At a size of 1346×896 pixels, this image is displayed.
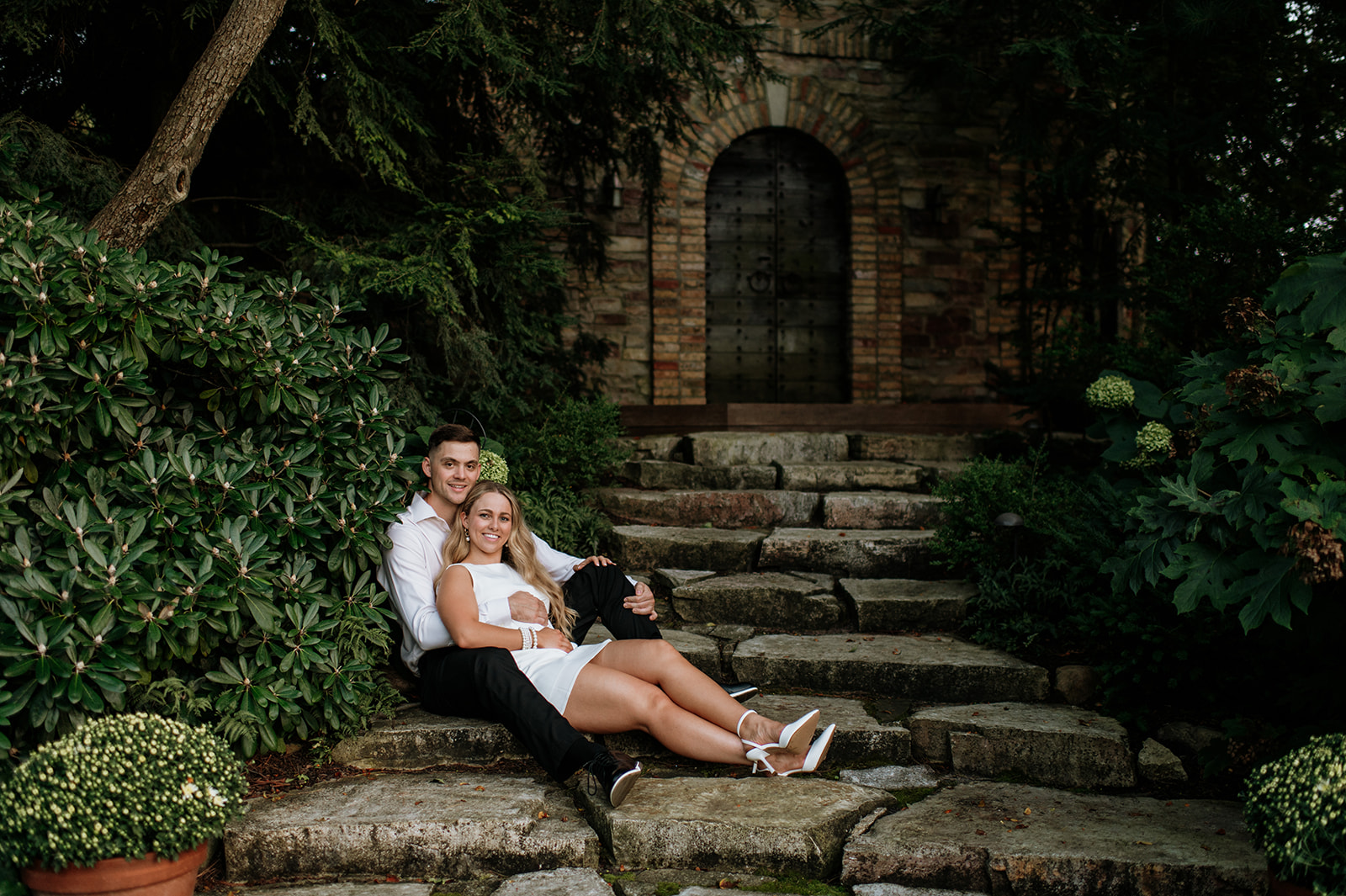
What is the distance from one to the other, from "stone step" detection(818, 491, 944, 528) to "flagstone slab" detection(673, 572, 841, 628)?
861 millimetres

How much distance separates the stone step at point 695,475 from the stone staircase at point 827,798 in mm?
1205

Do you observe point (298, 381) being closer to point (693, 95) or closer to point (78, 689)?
point (78, 689)

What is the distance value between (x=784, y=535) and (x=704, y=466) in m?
1.10

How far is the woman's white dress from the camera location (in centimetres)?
282

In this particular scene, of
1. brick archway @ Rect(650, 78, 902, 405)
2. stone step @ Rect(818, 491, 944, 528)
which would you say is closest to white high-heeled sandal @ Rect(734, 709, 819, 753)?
stone step @ Rect(818, 491, 944, 528)

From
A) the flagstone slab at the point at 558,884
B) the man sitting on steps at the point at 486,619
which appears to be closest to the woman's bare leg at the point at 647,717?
the man sitting on steps at the point at 486,619

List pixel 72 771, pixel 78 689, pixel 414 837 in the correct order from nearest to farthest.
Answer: pixel 72 771
pixel 78 689
pixel 414 837

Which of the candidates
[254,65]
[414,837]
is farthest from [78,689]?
[254,65]

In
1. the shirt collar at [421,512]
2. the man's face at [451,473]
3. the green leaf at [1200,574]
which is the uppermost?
the man's face at [451,473]

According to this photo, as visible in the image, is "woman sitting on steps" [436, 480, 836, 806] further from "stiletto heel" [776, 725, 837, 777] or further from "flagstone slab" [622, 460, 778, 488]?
"flagstone slab" [622, 460, 778, 488]

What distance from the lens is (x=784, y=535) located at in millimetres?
4547

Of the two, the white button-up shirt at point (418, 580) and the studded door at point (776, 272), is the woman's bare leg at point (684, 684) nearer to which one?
the white button-up shirt at point (418, 580)

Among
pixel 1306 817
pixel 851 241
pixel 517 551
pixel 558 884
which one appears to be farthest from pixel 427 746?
pixel 851 241

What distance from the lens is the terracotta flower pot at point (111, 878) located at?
2.04m
